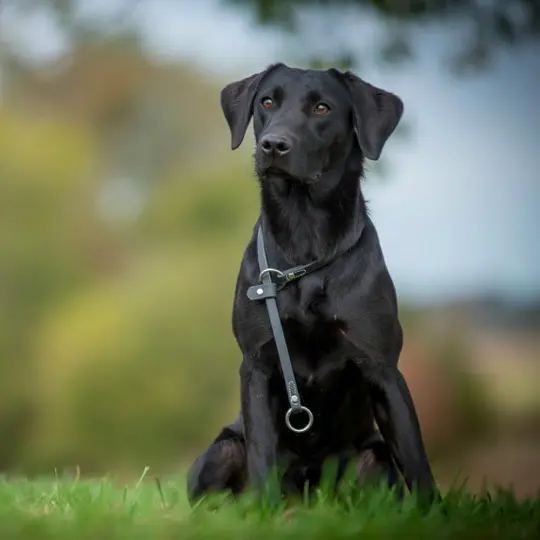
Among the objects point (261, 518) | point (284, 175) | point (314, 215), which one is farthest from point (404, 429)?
point (284, 175)

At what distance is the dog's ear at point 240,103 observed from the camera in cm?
379

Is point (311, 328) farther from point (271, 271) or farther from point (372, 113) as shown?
point (372, 113)

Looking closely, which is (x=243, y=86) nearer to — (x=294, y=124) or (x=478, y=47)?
(x=294, y=124)

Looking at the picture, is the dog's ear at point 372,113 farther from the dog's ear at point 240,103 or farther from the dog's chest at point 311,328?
the dog's chest at point 311,328

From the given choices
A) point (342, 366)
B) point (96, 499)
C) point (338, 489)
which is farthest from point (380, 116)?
point (96, 499)

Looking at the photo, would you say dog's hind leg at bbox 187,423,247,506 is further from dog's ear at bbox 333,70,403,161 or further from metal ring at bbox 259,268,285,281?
dog's ear at bbox 333,70,403,161

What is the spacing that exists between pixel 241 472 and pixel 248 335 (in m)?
0.61

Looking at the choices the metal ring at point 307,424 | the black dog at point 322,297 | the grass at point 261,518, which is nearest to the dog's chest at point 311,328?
the black dog at point 322,297

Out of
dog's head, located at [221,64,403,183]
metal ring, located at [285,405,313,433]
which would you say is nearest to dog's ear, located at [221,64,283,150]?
dog's head, located at [221,64,403,183]

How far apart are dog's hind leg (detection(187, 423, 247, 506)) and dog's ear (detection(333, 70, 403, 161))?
4.06ft

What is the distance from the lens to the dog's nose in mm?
3434

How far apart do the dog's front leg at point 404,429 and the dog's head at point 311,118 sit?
770 mm

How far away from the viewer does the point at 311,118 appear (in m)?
3.58

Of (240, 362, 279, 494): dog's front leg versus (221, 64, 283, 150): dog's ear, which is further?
(221, 64, 283, 150): dog's ear
